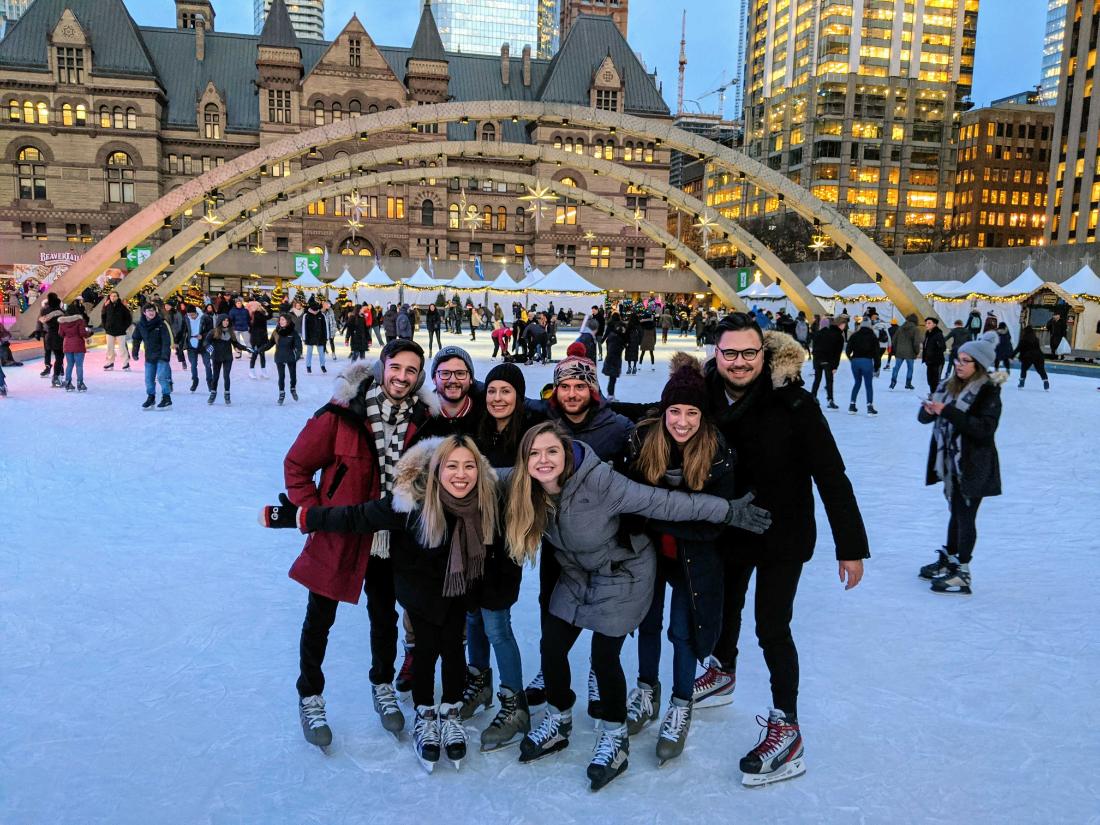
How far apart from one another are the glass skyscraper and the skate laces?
456ft

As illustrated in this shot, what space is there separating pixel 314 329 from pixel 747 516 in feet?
42.3

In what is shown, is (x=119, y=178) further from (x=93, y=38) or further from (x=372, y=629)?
(x=372, y=629)

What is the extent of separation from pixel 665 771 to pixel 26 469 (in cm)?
660

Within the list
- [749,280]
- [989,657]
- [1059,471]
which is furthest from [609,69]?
[989,657]

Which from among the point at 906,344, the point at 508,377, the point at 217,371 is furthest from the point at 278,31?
the point at 508,377

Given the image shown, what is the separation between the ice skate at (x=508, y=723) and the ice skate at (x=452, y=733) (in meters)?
0.11

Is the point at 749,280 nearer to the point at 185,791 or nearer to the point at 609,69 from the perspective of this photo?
the point at 609,69

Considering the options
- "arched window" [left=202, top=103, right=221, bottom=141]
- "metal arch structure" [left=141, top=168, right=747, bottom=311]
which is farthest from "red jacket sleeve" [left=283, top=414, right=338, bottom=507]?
"arched window" [left=202, top=103, right=221, bottom=141]

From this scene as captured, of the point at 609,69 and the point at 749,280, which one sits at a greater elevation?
the point at 609,69

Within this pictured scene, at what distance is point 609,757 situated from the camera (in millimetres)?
2615

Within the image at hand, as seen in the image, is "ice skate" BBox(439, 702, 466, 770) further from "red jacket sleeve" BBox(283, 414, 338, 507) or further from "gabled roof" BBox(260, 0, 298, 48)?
"gabled roof" BBox(260, 0, 298, 48)

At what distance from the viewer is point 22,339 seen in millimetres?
19938

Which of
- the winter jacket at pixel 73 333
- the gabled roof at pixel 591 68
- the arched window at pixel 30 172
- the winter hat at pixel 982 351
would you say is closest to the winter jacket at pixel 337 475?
the winter hat at pixel 982 351

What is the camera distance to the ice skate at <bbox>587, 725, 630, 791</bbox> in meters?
2.58
